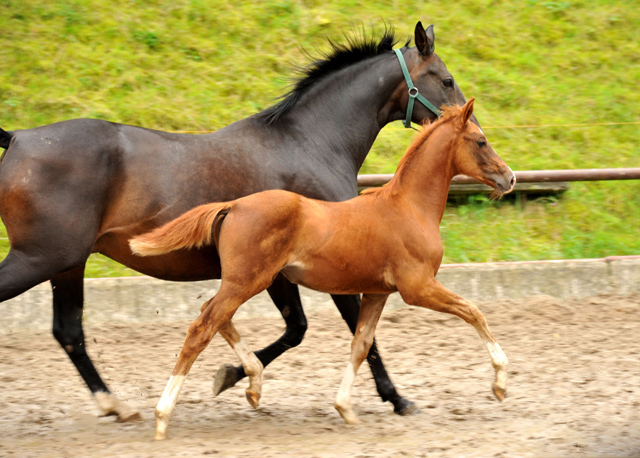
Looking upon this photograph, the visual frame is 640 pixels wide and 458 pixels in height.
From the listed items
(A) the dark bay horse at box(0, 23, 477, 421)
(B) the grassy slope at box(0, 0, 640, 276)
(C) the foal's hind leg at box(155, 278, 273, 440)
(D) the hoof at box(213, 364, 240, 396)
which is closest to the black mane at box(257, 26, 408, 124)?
(A) the dark bay horse at box(0, 23, 477, 421)

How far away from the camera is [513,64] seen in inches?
365

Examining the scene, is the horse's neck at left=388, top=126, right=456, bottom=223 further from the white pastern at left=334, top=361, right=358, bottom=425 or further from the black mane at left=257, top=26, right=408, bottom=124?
the white pastern at left=334, top=361, right=358, bottom=425

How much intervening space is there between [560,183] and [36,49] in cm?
625

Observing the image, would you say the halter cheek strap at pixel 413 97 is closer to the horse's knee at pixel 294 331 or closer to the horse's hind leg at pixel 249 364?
Result: the horse's knee at pixel 294 331

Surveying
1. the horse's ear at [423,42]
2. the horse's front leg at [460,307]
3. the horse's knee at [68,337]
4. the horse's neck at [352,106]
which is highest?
the horse's ear at [423,42]

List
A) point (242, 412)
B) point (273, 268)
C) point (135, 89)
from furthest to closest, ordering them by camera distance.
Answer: point (135, 89) → point (242, 412) → point (273, 268)

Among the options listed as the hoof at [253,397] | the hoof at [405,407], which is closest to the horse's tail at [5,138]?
the hoof at [253,397]

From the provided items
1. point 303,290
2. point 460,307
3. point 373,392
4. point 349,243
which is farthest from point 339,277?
point 303,290

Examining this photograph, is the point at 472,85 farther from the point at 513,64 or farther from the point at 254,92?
the point at 254,92

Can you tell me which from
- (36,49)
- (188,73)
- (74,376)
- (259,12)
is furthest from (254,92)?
(74,376)

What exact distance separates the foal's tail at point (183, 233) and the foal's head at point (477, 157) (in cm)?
129

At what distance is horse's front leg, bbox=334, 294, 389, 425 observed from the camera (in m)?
3.79

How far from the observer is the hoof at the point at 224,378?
13.4 feet

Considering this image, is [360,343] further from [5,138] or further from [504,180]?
[5,138]
